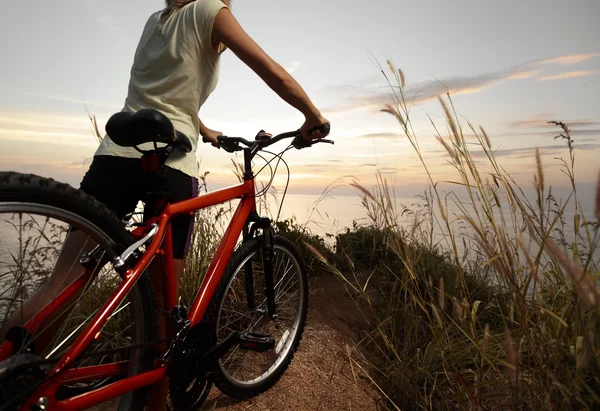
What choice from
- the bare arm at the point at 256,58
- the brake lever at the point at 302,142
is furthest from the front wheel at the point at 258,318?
the bare arm at the point at 256,58

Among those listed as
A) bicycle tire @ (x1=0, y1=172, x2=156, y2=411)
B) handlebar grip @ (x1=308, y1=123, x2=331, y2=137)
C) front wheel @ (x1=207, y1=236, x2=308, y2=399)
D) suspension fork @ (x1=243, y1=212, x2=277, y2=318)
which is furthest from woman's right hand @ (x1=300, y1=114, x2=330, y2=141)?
bicycle tire @ (x1=0, y1=172, x2=156, y2=411)

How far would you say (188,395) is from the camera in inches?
88.0

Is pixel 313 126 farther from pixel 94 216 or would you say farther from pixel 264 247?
pixel 94 216

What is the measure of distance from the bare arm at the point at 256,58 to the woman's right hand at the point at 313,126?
147 millimetres

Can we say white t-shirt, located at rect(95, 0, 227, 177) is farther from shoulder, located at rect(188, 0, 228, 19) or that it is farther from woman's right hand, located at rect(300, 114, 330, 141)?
woman's right hand, located at rect(300, 114, 330, 141)

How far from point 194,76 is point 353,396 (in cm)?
190

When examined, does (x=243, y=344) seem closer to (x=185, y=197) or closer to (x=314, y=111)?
(x=185, y=197)

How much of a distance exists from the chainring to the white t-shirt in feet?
2.50

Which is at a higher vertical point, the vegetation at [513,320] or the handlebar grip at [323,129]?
the handlebar grip at [323,129]

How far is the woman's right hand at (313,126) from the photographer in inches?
89.7

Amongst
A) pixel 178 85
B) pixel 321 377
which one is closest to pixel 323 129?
pixel 178 85

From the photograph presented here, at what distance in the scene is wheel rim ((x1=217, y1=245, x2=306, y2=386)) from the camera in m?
2.81

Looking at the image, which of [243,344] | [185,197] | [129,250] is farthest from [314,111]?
[243,344]

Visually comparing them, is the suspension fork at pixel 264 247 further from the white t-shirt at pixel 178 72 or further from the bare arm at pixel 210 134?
the white t-shirt at pixel 178 72
